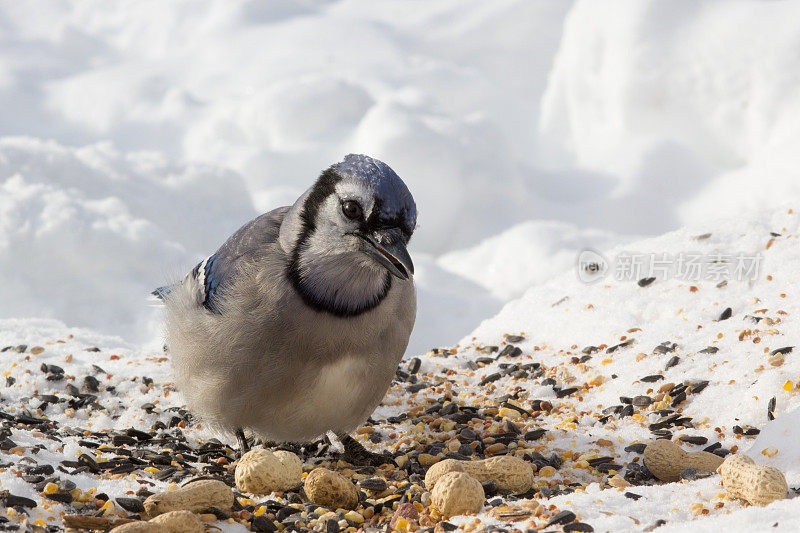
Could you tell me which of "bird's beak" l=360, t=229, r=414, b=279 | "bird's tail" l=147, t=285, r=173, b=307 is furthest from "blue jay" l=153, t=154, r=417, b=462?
"bird's tail" l=147, t=285, r=173, b=307

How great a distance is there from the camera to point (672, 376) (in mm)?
3225

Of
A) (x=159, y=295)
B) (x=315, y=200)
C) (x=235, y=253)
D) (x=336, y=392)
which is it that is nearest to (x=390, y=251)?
(x=315, y=200)

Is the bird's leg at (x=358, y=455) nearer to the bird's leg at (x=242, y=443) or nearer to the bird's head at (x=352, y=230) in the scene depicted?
the bird's leg at (x=242, y=443)

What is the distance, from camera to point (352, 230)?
2.30 metres

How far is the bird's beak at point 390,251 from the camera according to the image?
2195 mm

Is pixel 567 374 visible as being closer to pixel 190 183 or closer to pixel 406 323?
pixel 406 323

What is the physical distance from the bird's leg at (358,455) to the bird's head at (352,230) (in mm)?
620

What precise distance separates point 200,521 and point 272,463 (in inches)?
14.3

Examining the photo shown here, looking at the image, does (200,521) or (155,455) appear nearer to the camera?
(200,521)

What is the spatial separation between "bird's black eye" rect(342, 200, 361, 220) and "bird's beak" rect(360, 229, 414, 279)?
0.06 meters

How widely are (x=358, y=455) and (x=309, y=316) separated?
64 cm

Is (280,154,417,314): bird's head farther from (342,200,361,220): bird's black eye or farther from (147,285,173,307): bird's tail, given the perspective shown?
(147,285,173,307): bird's tail

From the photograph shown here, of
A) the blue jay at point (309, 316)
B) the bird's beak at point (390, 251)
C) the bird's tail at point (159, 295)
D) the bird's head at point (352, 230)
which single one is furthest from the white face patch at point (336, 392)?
the bird's tail at point (159, 295)

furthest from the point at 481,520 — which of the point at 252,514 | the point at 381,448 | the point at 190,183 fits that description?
the point at 190,183
